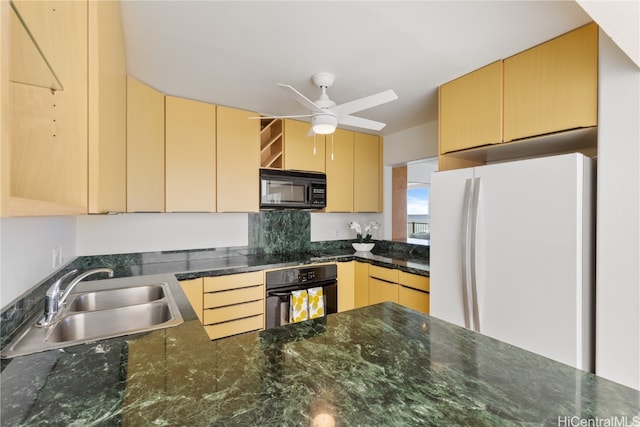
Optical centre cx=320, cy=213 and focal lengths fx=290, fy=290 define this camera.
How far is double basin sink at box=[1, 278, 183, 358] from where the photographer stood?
1.11m

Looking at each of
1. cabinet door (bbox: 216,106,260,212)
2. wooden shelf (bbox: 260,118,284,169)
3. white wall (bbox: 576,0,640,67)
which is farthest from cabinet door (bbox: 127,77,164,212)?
white wall (bbox: 576,0,640,67)

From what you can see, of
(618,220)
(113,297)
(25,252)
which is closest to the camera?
(25,252)

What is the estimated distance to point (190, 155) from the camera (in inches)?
101

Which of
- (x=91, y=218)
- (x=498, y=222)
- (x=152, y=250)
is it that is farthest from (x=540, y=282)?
(x=91, y=218)

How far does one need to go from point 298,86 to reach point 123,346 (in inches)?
77.6

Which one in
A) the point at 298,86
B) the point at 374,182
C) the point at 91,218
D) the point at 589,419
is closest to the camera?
the point at 589,419

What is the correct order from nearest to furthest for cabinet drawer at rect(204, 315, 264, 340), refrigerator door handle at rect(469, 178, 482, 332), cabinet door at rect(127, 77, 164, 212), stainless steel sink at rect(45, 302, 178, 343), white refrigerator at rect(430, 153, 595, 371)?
1. stainless steel sink at rect(45, 302, 178, 343)
2. white refrigerator at rect(430, 153, 595, 371)
3. refrigerator door handle at rect(469, 178, 482, 332)
4. cabinet door at rect(127, 77, 164, 212)
5. cabinet drawer at rect(204, 315, 264, 340)

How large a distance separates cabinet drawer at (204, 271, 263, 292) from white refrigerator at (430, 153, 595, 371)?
157 cm

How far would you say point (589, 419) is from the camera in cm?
65

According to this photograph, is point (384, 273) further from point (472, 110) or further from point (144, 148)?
point (144, 148)

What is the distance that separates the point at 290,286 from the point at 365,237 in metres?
1.32

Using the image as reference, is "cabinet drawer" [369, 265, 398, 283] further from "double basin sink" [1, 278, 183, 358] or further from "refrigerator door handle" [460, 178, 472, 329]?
"double basin sink" [1, 278, 183, 358]

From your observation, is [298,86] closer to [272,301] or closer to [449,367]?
[272,301]

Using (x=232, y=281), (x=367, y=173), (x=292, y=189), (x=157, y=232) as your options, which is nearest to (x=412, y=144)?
(x=367, y=173)
